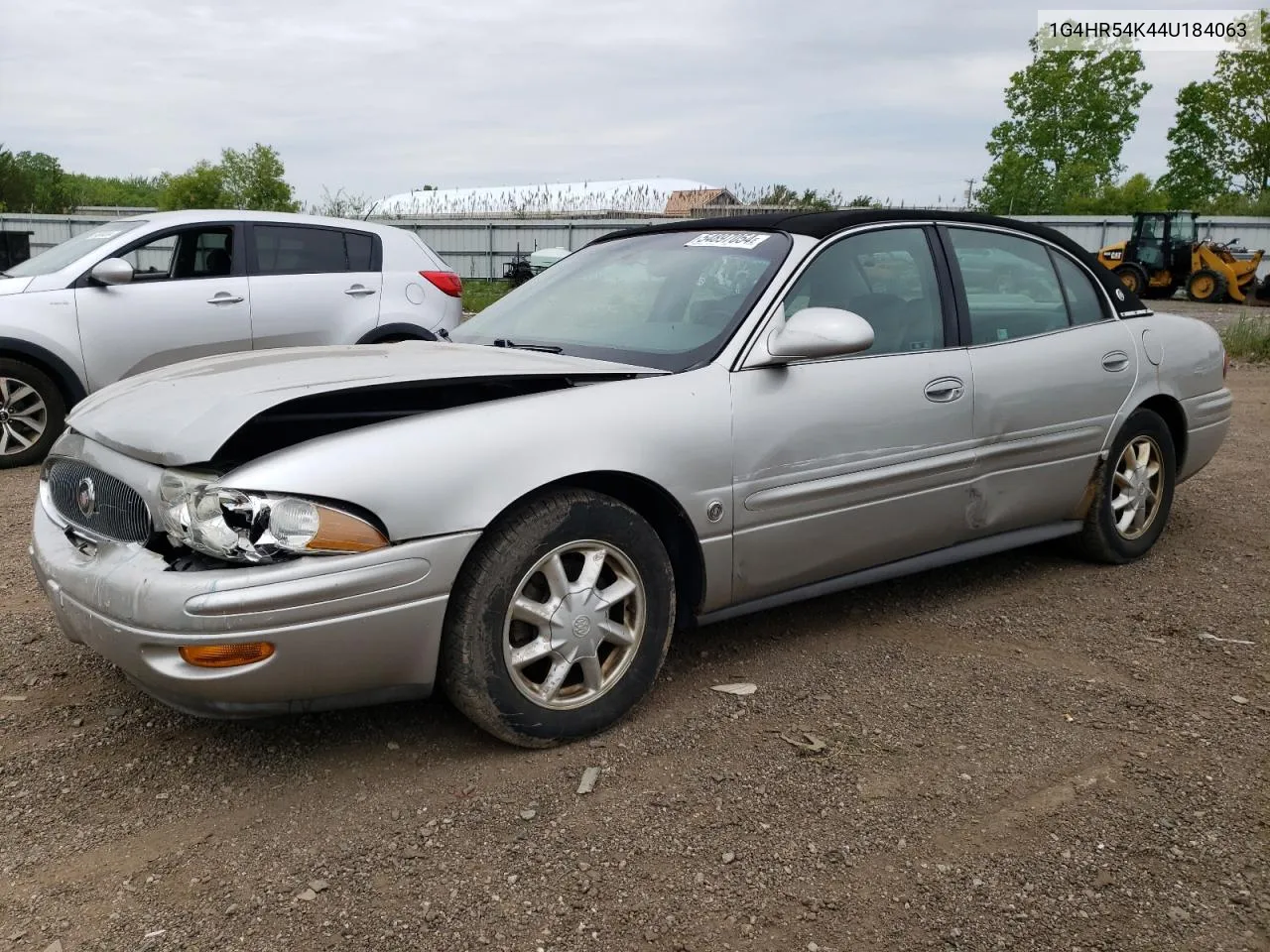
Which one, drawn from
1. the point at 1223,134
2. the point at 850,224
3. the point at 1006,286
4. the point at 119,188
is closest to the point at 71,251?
the point at 850,224

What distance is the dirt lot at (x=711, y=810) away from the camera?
2305 mm

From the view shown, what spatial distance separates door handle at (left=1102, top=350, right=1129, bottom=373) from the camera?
451cm

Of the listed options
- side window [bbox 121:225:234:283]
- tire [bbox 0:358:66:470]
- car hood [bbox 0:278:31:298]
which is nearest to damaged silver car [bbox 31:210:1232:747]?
side window [bbox 121:225:234:283]

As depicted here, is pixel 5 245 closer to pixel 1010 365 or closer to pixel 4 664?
pixel 4 664

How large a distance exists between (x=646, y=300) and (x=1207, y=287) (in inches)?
982

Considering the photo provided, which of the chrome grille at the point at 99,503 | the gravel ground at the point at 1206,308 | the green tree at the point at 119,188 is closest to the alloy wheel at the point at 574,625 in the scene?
the chrome grille at the point at 99,503

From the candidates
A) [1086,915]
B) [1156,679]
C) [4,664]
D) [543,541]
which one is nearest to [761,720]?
[543,541]

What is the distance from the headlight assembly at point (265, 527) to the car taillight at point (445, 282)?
575 centimetres

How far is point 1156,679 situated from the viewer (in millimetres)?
3596

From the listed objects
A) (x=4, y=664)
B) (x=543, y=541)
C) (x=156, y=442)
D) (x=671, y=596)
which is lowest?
(x=4, y=664)

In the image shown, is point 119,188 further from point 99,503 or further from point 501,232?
point 99,503

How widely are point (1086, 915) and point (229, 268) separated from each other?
6.83 meters

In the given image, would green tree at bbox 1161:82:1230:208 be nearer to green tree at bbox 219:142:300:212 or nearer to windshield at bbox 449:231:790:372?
green tree at bbox 219:142:300:212

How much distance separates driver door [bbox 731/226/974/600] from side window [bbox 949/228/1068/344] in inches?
6.4
